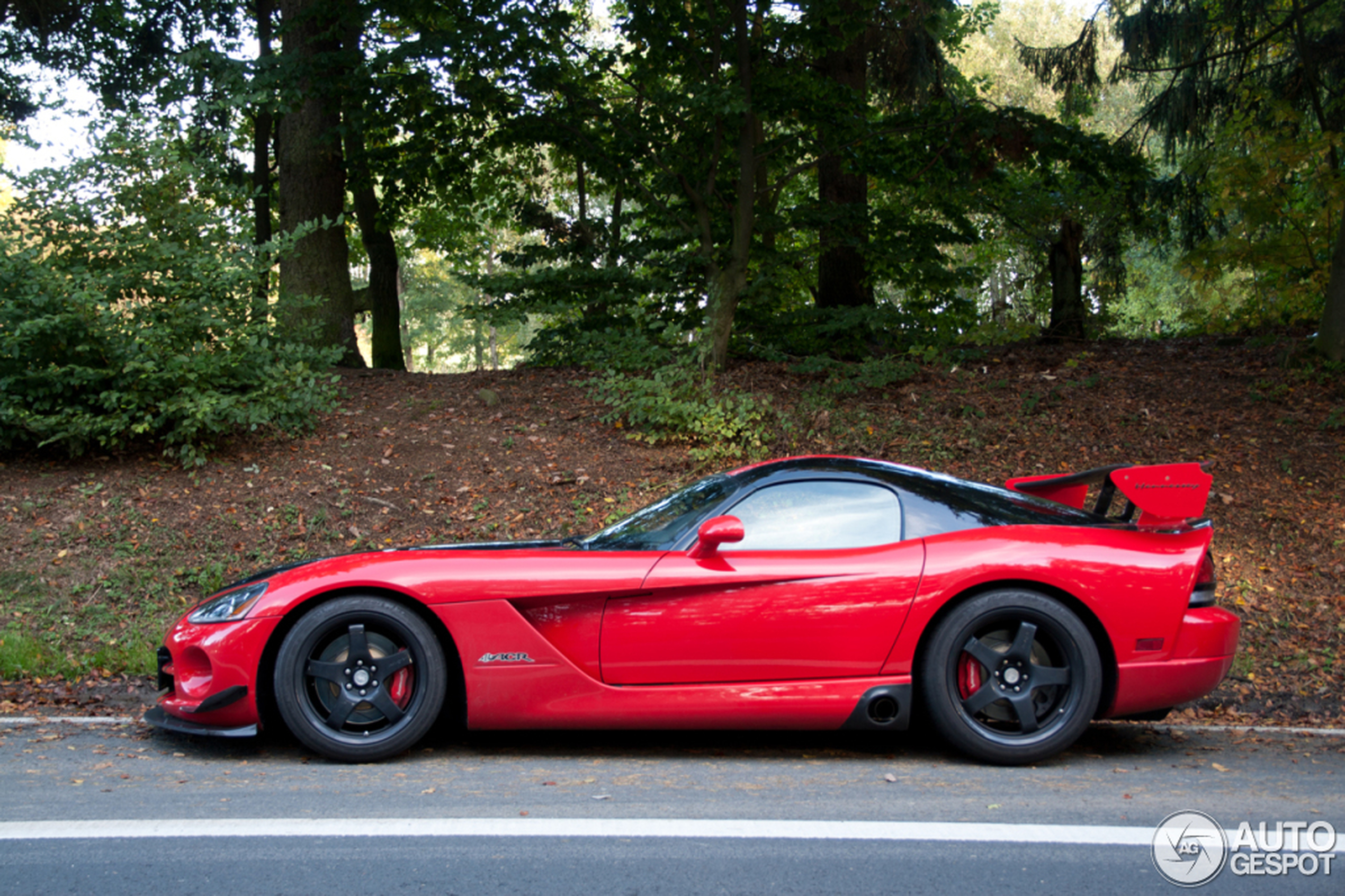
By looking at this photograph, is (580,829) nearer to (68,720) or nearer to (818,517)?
(818,517)

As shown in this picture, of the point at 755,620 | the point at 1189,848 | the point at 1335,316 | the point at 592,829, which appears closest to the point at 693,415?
the point at 755,620

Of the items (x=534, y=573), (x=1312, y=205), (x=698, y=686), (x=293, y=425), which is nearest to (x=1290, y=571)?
(x=698, y=686)

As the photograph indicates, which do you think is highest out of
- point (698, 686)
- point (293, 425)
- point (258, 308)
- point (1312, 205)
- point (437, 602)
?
point (1312, 205)

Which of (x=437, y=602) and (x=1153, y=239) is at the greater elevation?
(x=1153, y=239)

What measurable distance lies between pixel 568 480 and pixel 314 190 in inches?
235

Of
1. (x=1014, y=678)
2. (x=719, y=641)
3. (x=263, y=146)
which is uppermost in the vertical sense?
(x=263, y=146)

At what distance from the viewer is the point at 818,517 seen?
4027 mm

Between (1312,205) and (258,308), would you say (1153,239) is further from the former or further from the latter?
(258,308)

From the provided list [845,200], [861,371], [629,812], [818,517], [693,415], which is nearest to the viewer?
[629,812]

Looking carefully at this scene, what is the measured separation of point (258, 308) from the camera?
845 centimetres

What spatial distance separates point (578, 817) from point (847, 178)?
1158 centimetres

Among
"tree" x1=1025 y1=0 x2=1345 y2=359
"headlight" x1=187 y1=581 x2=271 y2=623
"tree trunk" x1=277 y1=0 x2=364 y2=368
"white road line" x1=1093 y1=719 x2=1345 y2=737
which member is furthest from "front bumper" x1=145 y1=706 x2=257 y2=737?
"tree" x1=1025 y1=0 x2=1345 y2=359

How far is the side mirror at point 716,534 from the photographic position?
12.0ft

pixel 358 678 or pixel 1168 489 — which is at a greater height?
pixel 1168 489
